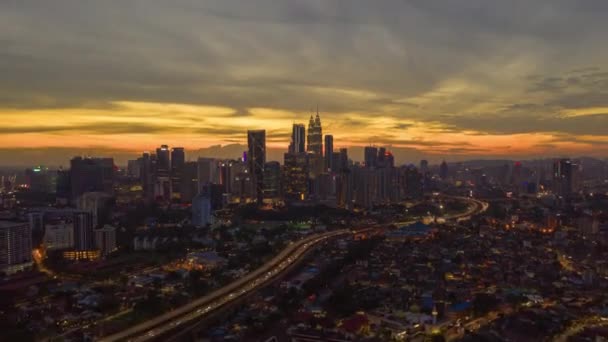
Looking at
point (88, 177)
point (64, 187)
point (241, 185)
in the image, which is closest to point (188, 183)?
point (241, 185)

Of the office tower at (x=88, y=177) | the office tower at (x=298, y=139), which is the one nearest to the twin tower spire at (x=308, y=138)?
the office tower at (x=298, y=139)

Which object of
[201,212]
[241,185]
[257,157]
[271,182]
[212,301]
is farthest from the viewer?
[241,185]

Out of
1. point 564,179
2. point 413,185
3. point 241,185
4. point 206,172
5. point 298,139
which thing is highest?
point 298,139

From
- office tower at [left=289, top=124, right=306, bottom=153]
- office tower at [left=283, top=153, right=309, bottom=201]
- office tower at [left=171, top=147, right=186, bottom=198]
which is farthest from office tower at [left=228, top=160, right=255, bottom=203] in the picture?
office tower at [left=289, top=124, right=306, bottom=153]

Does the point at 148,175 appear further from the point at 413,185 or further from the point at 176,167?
the point at 413,185

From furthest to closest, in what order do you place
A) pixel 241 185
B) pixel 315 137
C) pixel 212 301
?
pixel 315 137, pixel 241 185, pixel 212 301

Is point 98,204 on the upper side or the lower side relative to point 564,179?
lower

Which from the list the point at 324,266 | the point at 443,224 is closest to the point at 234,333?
the point at 324,266
